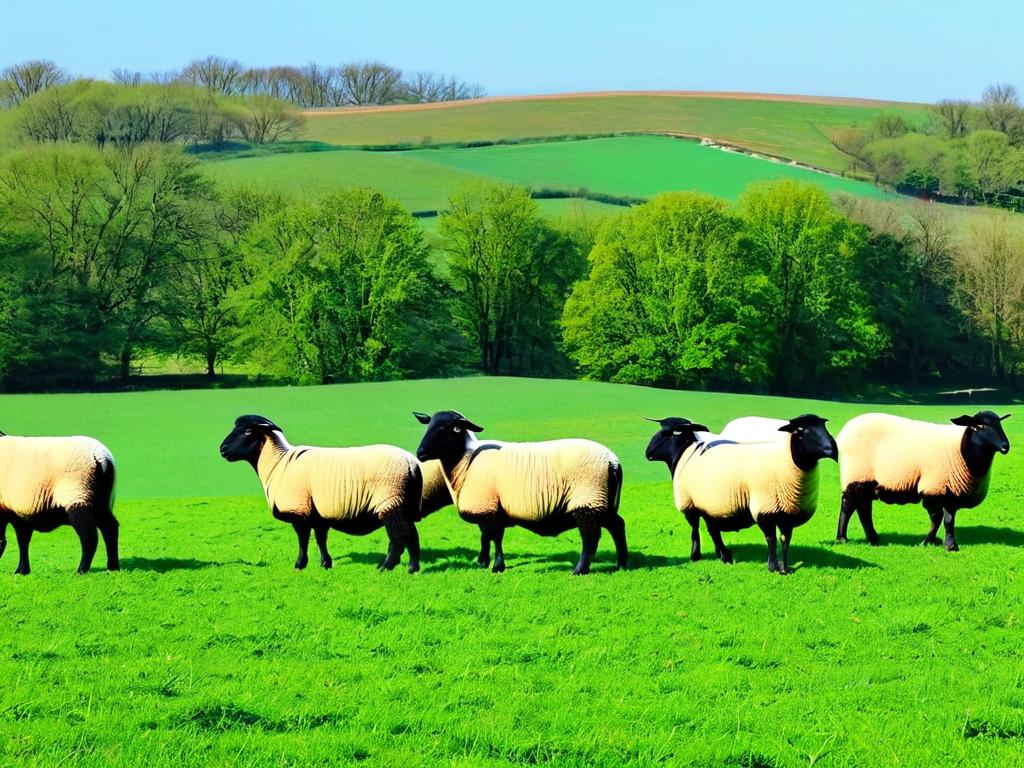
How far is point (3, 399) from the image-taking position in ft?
148

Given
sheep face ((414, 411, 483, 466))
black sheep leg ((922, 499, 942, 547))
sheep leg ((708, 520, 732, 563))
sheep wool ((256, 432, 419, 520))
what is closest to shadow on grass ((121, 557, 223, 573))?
sheep wool ((256, 432, 419, 520))

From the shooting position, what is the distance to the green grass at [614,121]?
119125 mm

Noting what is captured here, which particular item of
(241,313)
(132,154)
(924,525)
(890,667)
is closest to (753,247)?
(241,313)

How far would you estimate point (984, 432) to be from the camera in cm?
1611

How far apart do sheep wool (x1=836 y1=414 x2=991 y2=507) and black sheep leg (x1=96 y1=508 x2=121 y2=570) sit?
34.7 ft

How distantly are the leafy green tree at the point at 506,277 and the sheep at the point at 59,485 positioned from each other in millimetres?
55953

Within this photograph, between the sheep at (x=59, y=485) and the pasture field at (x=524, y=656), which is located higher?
the sheep at (x=59, y=485)

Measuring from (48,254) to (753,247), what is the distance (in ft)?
132

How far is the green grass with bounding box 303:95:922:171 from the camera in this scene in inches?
4690

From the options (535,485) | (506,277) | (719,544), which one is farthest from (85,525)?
(506,277)

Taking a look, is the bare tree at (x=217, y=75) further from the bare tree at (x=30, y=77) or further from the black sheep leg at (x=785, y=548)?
the black sheep leg at (x=785, y=548)

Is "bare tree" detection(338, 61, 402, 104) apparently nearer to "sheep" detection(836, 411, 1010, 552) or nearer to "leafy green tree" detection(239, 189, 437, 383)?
"leafy green tree" detection(239, 189, 437, 383)

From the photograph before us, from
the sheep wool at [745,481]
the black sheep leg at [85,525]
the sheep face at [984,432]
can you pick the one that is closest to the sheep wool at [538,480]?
the sheep wool at [745,481]

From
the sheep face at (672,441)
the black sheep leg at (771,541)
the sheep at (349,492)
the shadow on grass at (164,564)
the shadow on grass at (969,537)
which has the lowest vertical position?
the shadow on grass at (164,564)
